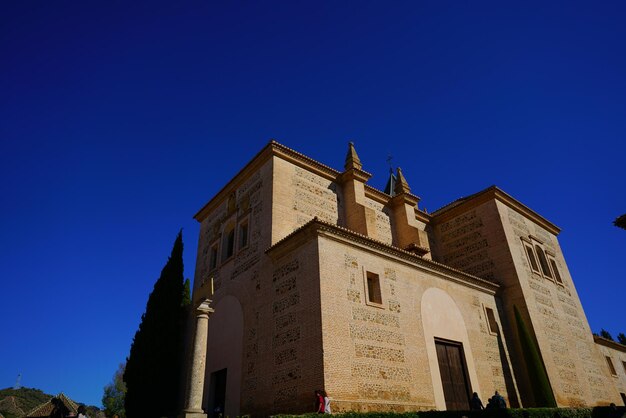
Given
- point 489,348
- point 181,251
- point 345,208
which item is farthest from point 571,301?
point 181,251

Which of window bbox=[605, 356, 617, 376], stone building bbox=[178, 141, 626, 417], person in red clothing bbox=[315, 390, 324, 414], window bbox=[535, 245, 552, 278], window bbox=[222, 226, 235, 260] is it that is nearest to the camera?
person in red clothing bbox=[315, 390, 324, 414]

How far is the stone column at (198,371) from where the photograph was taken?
336 inches

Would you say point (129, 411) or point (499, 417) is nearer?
point (499, 417)

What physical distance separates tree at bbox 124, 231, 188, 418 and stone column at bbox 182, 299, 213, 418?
6.24 meters

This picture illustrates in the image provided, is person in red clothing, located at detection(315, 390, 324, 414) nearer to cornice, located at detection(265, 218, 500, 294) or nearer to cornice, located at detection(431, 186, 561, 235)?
cornice, located at detection(265, 218, 500, 294)

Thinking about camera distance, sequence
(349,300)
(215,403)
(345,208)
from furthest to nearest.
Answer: (345,208) < (215,403) < (349,300)

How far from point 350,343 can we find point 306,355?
1102 mm

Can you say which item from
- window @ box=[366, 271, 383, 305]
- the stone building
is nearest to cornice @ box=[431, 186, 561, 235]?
the stone building

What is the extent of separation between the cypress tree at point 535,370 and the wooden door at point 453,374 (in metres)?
2.80

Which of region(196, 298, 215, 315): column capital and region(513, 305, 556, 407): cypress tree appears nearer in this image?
region(196, 298, 215, 315): column capital

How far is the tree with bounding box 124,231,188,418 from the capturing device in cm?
1400

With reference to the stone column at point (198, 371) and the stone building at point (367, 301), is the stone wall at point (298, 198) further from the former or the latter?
the stone column at point (198, 371)

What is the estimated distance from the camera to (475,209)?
17609 mm

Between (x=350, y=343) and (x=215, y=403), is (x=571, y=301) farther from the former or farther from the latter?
(x=215, y=403)
